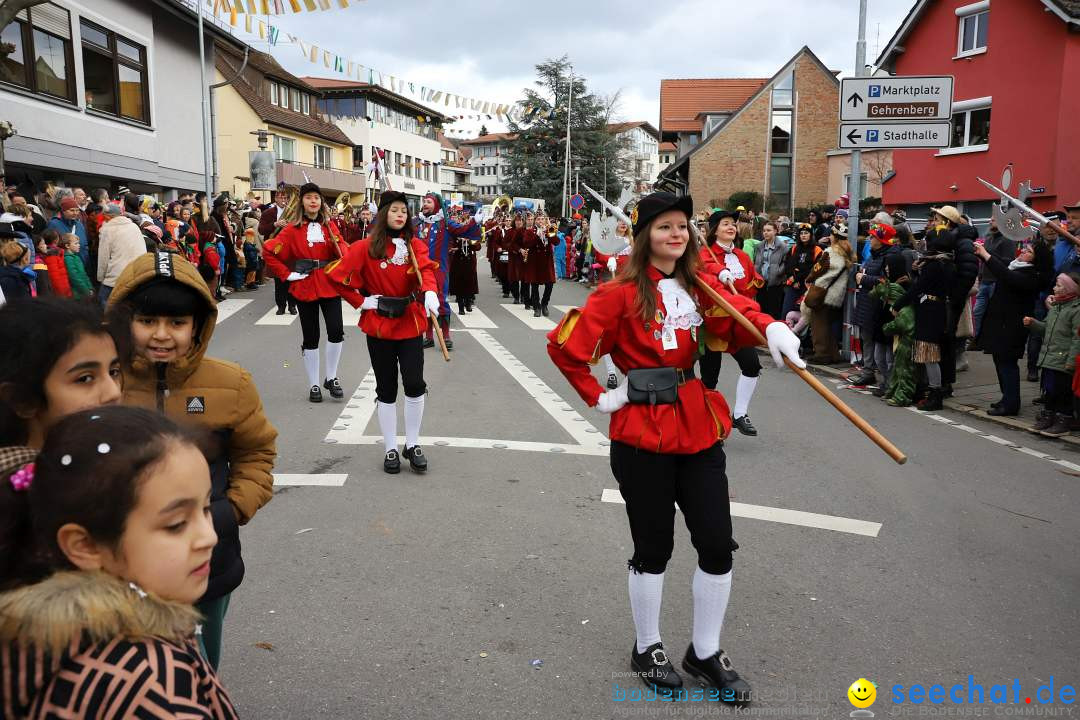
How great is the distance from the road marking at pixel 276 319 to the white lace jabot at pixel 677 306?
12.2m

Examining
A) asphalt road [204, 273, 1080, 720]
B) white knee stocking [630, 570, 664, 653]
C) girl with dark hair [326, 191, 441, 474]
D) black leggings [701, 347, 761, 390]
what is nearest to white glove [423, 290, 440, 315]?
girl with dark hair [326, 191, 441, 474]

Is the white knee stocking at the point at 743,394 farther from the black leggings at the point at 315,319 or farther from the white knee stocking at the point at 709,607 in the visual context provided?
the white knee stocking at the point at 709,607

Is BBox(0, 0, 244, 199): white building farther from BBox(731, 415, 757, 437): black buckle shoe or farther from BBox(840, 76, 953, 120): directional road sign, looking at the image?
BBox(840, 76, 953, 120): directional road sign

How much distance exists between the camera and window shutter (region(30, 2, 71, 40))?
→ 17656mm

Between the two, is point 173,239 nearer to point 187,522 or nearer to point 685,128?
point 187,522

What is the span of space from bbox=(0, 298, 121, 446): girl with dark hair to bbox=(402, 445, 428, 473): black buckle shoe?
428 cm

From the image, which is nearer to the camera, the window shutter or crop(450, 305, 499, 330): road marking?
crop(450, 305, 499, 330): road marking

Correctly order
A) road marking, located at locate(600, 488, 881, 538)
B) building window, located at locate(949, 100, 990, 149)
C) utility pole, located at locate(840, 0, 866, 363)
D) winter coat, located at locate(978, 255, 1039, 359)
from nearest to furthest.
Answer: road marking, located at locate(600, 488, 881, 538)
winter coat, located at locate(978, 255, 1039, 359)
utility pole, located at locate(840, 0, 866, 363)
building window, located at locate(949, 100, 990, 149)

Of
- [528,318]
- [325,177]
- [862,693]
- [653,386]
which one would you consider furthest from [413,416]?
[325,177]

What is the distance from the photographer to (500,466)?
649 centimetres

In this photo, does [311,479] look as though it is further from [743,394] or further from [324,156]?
[324,156]

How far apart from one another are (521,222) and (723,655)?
16535mm

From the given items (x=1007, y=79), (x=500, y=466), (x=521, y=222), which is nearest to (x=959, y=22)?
(x=1007, y=79)

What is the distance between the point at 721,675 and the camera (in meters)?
3.35
